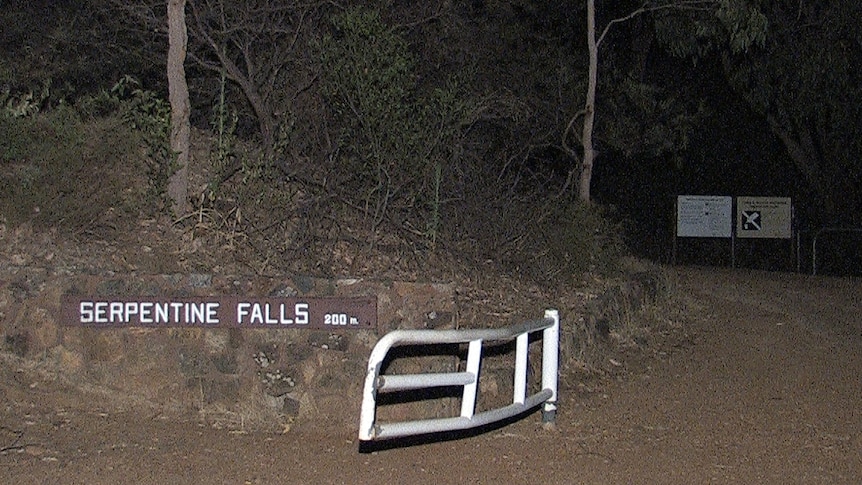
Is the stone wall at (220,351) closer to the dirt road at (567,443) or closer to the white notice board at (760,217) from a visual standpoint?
the dirt road at (567,443)

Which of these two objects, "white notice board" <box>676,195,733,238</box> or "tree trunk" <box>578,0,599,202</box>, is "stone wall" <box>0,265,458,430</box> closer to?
"tree trunk" <box>578,0,599,202</box>

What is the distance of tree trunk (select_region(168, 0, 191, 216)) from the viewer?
10.6 metres

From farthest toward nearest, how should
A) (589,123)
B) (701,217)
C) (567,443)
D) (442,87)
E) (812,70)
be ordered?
(701,217) < (812,70) < (589,123) < (442,87) < (567,443)

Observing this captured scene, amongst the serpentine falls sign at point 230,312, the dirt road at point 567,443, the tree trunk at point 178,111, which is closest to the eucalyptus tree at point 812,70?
the dirt road at point 567,443

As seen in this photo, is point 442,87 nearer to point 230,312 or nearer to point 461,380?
point 230,312

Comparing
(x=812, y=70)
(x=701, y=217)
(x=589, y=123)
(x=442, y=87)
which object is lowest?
(x=701, y=217)

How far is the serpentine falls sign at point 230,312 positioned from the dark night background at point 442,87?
163 centimetres

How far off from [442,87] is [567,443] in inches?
270

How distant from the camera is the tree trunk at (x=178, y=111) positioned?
10.6m

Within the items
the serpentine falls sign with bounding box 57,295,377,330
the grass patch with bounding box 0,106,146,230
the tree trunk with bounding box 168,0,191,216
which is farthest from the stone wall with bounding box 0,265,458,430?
the tree trunk with bounding box 168,0,191,216

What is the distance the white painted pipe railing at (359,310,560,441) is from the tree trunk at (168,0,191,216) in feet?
11.9

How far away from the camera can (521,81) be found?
17.4 metres

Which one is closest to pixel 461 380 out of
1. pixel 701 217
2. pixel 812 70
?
pixel 701 217

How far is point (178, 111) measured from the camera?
10617 millimetres
